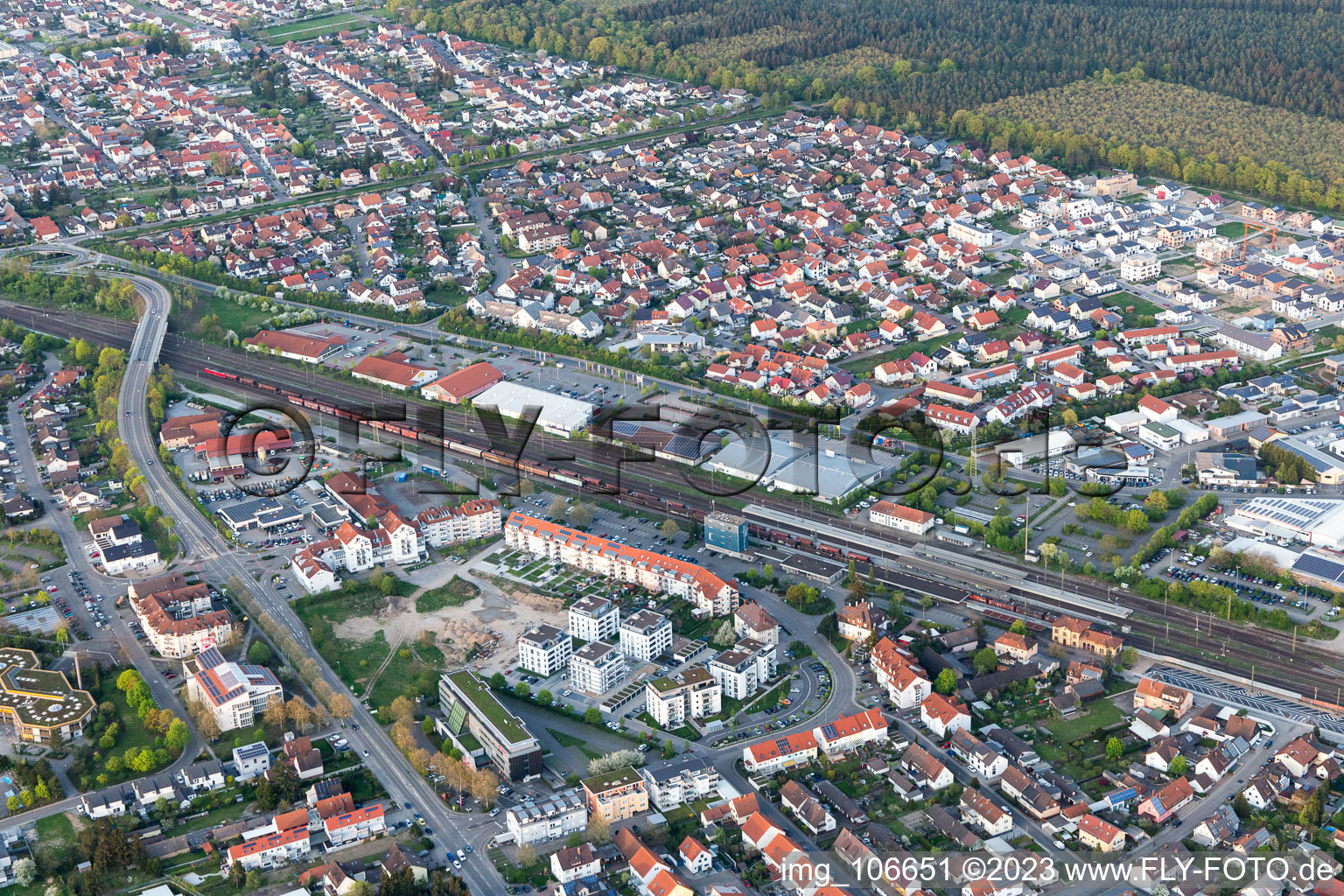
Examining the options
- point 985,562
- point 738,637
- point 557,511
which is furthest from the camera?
point 557,511

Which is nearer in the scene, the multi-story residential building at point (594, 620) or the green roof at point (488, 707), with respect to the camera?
the green roof at point (488, 707)

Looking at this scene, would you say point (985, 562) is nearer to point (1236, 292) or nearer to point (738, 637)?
point (738, 637)

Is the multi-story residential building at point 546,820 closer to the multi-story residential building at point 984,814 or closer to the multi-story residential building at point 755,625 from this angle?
the multi-story residential building at point 755,625

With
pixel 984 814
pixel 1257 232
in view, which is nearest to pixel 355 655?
pixel 984 814

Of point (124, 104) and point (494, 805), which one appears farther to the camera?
point (124, 104)

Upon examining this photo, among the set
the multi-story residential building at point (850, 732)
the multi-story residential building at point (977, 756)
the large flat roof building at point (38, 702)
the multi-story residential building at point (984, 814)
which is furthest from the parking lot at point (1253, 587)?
the large flat roof building at point (38, 702)

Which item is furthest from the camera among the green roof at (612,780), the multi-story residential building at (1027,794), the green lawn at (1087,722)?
the green lawn at (1087,722)

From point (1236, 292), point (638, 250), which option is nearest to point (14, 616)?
point (638, 250)
